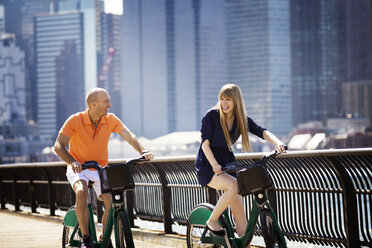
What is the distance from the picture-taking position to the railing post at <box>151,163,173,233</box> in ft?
29.6

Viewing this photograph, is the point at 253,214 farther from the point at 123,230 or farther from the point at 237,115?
the point at 123,230

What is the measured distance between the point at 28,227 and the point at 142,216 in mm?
2947

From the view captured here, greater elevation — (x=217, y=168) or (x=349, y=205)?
(x=217, y=168)

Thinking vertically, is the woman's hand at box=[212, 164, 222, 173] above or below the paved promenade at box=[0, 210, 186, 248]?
above

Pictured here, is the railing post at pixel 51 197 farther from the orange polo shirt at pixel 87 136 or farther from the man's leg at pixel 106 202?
the man's leg at pixel 106 202

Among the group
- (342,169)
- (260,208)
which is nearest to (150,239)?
(342,169)

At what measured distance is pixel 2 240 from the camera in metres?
9.79

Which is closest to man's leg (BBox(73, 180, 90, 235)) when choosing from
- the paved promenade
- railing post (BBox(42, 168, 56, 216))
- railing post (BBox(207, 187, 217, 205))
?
the paved promenade

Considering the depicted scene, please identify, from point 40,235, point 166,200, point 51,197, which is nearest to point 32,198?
point 51,197

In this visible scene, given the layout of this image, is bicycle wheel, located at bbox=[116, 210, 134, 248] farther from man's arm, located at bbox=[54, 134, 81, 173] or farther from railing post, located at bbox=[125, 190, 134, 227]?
railing post, located at bbox=[125, 190, 134, 227]

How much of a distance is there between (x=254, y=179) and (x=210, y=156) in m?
0.52

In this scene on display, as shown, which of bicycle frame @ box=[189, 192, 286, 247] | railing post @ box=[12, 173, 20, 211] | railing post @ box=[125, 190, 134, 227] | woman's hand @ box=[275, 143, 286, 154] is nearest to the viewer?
bicycle frame @ box=[189, 192, 286, 247]

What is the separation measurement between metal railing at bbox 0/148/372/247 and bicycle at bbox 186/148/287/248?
4.30 ft

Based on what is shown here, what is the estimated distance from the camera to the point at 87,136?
5.63 m
